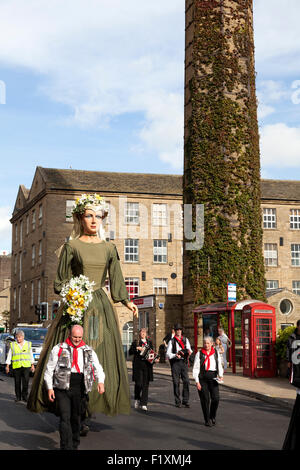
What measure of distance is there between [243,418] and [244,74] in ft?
70.0

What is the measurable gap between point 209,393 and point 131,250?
3859cm

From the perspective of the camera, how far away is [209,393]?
10.4 m

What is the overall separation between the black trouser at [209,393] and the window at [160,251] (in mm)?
38404

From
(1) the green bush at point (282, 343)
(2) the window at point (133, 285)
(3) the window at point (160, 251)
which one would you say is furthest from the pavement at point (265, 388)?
(3) the window at point (160, 251)

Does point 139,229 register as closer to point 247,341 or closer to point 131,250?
point 131,250

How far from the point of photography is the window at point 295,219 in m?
51.7

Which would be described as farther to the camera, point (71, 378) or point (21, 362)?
point (21, 362)

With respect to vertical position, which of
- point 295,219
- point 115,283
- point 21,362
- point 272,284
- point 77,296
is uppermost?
point 295,219

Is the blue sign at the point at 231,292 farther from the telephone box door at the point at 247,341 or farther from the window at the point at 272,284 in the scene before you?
the window at the point at 272,284

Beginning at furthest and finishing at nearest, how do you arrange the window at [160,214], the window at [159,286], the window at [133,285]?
the window at [160,214], the window at [159,286], the window at [133,285]

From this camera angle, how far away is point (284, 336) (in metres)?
19.8

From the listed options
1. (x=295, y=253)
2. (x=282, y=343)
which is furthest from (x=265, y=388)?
(x=295, y=253)
